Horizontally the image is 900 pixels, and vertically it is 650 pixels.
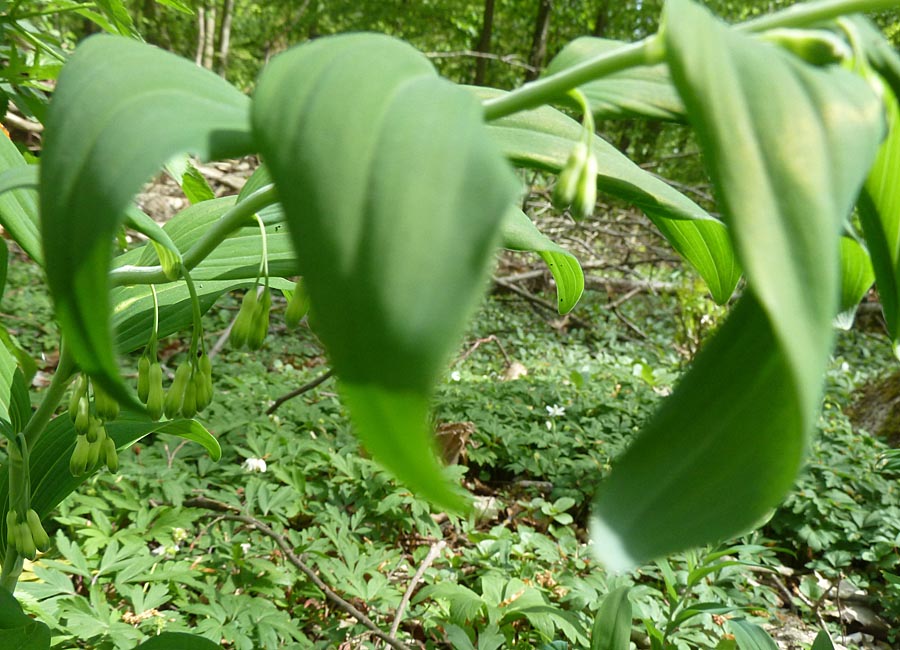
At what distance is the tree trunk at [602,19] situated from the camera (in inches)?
323

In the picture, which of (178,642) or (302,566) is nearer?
(178,642)

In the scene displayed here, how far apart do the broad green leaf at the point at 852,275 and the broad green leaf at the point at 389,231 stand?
31cm

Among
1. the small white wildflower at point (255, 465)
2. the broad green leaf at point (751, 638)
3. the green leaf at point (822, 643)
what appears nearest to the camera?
the green leaf at point (822, 643)

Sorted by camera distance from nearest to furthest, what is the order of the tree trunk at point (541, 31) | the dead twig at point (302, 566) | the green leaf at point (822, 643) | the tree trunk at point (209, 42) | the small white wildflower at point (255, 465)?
the green leaf at point (822, 643), the dead twig at point (302, 566), the small white wildflower at point (255, 465), the tree trunk at point (209, 42), the tree trunk at point (541, 31)

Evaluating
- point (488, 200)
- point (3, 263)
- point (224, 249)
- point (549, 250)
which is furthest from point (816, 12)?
point (3, 263)

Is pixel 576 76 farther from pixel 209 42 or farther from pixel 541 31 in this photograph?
pixel 541 31

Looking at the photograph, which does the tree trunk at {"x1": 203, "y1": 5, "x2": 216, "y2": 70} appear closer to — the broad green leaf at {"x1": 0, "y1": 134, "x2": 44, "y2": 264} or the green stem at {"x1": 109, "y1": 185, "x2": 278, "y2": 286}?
the broad green leaf at {"x1": 0, "y1": 134, "x2": 44, "y2": 264}

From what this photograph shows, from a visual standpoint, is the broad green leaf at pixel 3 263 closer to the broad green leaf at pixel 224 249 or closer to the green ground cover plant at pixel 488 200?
the broad green leaf at pixel 224 249

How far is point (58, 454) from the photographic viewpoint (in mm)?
789

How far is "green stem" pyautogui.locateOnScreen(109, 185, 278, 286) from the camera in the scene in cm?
41

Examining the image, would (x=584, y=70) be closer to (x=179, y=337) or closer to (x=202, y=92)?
(x=202, y=92)

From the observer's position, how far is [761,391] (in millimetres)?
301

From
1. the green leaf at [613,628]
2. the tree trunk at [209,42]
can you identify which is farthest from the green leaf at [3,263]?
the tree trunk at [209,42]

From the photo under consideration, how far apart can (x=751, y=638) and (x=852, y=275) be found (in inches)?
39.8
